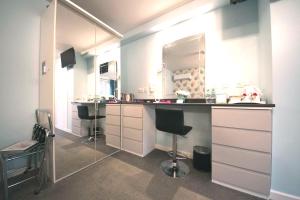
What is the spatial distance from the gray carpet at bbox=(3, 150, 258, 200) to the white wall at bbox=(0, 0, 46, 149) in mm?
756

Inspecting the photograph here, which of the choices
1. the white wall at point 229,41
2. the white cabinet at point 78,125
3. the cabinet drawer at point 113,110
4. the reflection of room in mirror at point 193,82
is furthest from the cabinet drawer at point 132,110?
the white wall at point 229,41

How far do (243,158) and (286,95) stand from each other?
776 millimetres

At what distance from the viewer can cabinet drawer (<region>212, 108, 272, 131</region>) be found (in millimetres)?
1251

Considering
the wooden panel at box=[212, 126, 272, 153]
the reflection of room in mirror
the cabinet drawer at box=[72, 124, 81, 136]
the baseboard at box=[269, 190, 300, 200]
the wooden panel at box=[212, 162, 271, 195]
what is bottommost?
the baseboard at box=[269, 190, 300, 200]

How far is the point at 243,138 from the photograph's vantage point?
1.36 m

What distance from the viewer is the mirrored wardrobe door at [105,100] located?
2.42 m

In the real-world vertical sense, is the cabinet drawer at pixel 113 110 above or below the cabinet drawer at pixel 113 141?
above

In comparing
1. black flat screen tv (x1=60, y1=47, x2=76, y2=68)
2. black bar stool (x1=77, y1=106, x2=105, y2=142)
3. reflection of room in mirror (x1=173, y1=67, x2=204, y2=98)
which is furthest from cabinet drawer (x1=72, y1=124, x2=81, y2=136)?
reflection of room in mirror (x1=173, y1=67, x2=204, y2=98)

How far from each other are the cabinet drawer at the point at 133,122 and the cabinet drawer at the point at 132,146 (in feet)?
0.98

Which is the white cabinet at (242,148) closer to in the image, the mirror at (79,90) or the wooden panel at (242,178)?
the wooden panel at (242,178)

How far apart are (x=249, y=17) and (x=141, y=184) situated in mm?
2735

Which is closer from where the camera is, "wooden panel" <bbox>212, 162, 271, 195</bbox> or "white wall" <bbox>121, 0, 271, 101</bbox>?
"wooden panel" <bbox>212, 162, 271, 195</bbox>

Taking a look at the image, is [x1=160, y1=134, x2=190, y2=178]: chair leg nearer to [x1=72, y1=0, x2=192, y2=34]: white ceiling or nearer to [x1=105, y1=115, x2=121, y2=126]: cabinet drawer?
[x1=105, y1=115, x2=121, y2=126]: cabinet drawer

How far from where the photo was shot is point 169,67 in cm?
251
